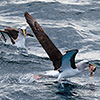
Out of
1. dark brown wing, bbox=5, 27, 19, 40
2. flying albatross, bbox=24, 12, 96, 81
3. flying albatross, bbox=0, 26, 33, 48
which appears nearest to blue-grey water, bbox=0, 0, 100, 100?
flying albatross, bbox=0, 26, 33, 48

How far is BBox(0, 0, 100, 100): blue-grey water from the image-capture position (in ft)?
30.6

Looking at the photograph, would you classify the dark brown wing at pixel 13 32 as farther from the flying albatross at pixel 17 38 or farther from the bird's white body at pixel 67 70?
the bird's white body at pixel 67 70

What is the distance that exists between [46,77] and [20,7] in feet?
29.5

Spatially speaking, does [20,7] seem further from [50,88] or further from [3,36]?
[50,88]

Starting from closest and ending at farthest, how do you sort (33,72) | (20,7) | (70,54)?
(70,54)
(33,72)
(20,7)

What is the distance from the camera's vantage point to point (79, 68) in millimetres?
9984

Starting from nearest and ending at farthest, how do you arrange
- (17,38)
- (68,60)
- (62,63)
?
(68,60), (62,63), (17,38)

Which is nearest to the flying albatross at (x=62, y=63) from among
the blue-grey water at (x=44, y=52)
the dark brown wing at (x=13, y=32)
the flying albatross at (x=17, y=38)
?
the blue-grey water at (x=44, y=52)

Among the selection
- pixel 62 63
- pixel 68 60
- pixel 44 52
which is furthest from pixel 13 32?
pixel 68 60

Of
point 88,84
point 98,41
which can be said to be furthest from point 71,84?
point 98,41

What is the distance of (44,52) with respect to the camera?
42.5ft

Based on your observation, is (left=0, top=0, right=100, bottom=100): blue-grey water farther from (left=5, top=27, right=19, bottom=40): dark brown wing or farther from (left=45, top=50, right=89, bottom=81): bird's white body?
(left=5, top=27, right=19, bottom=40): dark brown wing

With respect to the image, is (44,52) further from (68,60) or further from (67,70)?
(68,60)

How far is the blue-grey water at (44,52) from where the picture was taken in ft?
30.6
